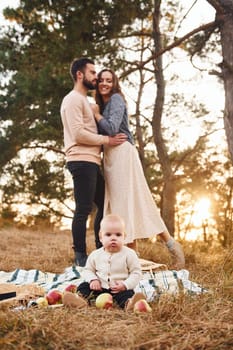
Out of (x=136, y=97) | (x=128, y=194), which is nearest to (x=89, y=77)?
(x=128, y=194)

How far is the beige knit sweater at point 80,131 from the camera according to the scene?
4.22 m

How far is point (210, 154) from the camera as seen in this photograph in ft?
33.7

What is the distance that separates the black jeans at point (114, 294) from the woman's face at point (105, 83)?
6.03ft

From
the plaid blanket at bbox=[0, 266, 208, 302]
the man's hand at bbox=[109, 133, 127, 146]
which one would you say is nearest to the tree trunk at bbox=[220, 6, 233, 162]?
the man's hand at bbox=[109, 133, 127, 146]

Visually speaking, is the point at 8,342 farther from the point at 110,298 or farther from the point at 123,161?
the point at 123,161

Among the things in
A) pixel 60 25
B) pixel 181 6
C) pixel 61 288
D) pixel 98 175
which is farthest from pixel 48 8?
pixel 61 288

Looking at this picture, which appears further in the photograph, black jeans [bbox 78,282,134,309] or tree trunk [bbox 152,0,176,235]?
tree trunk [bbox 152,0,176,235]

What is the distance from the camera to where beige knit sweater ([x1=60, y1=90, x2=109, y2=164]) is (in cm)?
422

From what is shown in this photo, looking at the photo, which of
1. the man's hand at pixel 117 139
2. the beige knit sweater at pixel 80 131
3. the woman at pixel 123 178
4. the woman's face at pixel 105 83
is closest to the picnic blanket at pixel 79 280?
the woman at pixel 123 178

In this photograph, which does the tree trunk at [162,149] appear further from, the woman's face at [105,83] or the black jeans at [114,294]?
the black jeans at [114,294]

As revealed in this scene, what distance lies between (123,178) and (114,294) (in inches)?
64.4

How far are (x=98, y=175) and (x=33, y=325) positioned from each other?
255cm

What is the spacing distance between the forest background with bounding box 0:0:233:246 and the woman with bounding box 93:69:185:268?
1369 mm

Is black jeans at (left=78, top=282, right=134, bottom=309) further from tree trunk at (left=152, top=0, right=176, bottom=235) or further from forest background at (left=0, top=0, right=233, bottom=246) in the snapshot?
tree trunk at (left=152, top=0, right=176, bottom=235)
